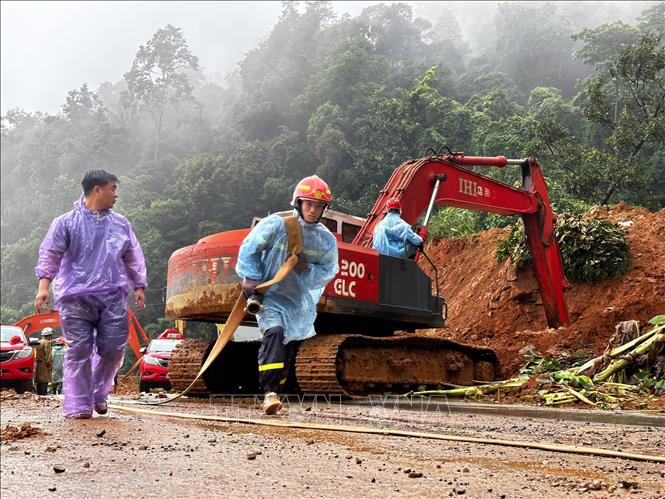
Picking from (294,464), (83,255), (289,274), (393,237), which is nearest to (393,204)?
(393,237)

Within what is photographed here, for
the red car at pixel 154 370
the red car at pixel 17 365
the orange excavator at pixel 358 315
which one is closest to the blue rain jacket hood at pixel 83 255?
the orange excavator at pixel 358 315

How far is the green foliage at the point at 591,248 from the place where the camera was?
1692 cm

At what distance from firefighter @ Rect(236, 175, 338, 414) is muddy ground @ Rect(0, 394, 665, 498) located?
1.34 meters

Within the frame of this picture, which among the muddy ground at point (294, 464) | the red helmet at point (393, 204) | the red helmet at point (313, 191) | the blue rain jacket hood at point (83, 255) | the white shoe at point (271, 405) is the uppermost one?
the red helmet at point (393, 204)

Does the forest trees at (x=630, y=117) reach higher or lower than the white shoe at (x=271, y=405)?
higher

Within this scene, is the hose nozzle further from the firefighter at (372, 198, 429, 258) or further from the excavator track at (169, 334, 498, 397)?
the firefighter at (372, 198, 429, 258)

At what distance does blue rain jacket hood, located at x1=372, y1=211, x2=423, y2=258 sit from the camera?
1037cm

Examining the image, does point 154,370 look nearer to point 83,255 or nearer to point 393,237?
point 393,237

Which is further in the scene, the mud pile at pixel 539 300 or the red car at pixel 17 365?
the mud pile at pixel 539 300

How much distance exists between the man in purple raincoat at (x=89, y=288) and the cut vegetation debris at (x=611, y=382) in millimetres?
4592

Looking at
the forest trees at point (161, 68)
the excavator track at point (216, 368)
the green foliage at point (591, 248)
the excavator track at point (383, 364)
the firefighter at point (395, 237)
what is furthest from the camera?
the forest trees at point (161, 68)

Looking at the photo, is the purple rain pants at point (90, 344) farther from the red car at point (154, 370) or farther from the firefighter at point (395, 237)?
the red car at point (154, 370)

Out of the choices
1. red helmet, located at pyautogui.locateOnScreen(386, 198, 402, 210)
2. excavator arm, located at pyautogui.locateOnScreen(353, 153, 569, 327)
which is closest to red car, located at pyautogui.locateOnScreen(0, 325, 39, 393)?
excavator arm, located at pyautogui.locateOnScreen(353, 153, 569, 327)

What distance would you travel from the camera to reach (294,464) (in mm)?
3502
